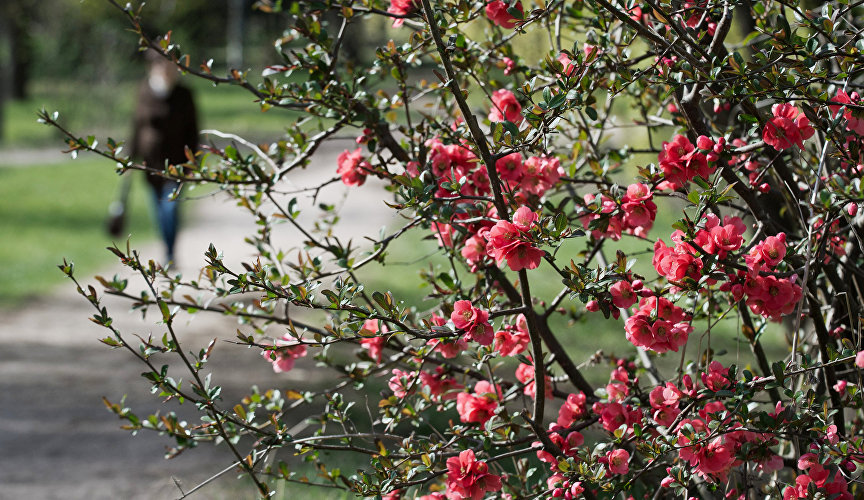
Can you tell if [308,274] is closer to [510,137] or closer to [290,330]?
[290,330]

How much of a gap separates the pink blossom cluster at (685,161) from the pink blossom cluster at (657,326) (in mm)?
250

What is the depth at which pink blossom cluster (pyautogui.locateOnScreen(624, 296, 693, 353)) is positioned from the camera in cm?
181

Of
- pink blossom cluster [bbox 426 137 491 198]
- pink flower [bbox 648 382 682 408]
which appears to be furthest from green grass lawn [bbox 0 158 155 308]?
pink flower [bbox 648 382 682 408]

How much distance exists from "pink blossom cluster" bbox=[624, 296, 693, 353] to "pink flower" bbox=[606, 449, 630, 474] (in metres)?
0.24

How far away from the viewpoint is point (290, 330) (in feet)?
6.11

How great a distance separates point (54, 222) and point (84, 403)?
717 centimetres

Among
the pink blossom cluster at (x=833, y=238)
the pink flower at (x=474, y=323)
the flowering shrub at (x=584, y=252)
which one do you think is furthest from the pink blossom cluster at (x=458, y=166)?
the pink blossom cluster at (x=833, y=238)

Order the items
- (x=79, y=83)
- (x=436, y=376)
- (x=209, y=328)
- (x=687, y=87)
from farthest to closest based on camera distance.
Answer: (x=79, y=83) → (x=209, y=328) → (x=436, y=376) → (x=687, y=87)

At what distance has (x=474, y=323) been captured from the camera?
1816 millimetres

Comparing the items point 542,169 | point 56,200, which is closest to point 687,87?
point 542,169

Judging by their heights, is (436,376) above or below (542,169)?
below

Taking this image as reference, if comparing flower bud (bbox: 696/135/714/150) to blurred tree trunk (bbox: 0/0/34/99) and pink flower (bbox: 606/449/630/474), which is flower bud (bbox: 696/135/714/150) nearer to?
pink flower (bbox: 606/449/630/474)

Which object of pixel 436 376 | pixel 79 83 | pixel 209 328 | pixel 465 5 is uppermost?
pixel 79 83

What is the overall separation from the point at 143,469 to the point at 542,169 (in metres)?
2.88
